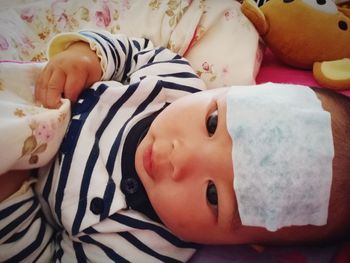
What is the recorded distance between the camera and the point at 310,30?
945 millimetres

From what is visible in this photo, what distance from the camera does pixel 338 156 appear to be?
0.56 metres

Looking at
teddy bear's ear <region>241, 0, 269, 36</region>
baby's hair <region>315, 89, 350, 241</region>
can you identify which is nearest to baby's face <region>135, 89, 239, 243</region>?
baby's hair <region>315, 89, 350, 241</region>

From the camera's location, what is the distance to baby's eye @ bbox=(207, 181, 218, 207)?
23.9 inches

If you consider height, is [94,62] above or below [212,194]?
above

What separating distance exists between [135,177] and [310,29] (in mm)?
643

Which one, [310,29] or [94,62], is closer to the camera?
[94,62]

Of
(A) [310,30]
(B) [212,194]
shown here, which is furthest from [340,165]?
(A) [310,30]

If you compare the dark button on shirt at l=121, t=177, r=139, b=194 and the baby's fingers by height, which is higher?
the baby's fingers

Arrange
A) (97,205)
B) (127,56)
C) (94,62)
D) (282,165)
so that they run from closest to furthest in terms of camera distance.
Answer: (282,165) → (97,205) → (94,62) → (127,56)

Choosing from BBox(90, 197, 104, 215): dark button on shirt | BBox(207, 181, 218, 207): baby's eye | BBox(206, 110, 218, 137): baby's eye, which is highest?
BBox(206, 110, 218, 137): baby's eye

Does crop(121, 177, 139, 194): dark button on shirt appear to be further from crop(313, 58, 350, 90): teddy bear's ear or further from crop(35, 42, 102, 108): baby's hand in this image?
crop(313, 58, 350, 90): teddy bear's ear

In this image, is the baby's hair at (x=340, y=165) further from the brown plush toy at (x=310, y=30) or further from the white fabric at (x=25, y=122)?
the white fabric at (x=25, y=122)

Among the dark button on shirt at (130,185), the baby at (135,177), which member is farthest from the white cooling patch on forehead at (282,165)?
the dark button on shirt at (130,185)

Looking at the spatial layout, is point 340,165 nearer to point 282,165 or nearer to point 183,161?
point 282,165
